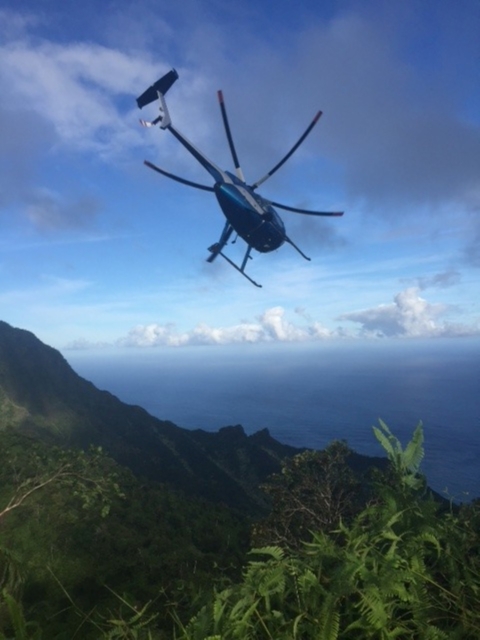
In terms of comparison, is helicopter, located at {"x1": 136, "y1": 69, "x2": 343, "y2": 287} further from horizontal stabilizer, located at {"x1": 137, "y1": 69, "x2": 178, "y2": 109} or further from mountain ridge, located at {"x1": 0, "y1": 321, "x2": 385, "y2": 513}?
mountain ridge, located at {"x1": 0, "y1": 321, "x2": 385, "y2": 513}

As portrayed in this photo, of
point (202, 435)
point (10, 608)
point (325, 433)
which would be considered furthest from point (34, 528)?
point (325, 433)

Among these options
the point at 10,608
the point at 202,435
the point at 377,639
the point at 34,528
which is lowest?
the point at 202,435

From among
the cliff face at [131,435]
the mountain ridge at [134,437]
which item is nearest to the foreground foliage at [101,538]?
the mountain ridge at [134,437]

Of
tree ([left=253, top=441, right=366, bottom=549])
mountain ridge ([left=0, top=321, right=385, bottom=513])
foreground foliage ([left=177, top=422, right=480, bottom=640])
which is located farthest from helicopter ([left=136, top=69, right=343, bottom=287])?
mountain ridge ([left=0, top=321, right=385, bottom=513])

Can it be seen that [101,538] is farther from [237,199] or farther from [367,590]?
[367,590]

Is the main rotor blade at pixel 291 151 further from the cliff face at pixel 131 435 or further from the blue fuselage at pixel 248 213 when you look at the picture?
the cliff face at pixel 131 435

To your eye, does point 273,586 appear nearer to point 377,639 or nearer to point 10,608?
point 377,639
